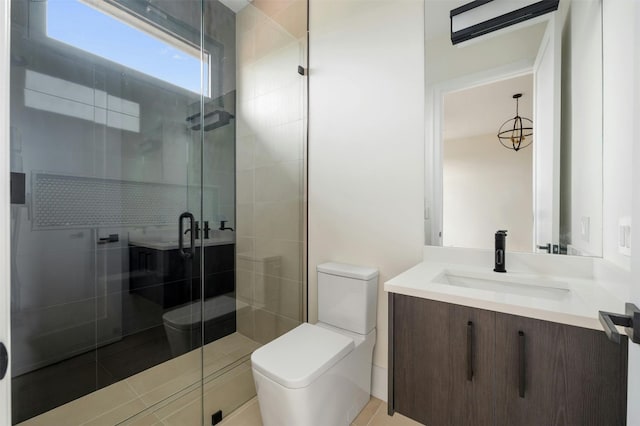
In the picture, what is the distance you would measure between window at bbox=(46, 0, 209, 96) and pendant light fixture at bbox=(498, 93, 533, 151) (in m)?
1.88

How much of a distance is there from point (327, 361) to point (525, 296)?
2.92 ft

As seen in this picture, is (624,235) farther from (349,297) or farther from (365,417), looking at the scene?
(365,417)

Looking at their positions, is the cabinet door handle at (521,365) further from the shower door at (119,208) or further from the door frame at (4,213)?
the shower door at (119,208)

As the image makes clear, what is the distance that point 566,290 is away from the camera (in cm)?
120

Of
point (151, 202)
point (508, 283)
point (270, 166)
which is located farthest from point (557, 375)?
point (151, 202)

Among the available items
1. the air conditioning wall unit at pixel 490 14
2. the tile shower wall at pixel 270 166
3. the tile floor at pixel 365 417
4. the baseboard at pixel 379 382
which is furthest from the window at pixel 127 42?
the baseboard at pixel 379 382

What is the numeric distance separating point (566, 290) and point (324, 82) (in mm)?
1837

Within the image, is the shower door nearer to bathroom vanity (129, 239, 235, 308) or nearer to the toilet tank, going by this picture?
bathroom vanity (129, 239, 235, 308)

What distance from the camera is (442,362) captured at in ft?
3.73

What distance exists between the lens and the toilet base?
1.17 metres

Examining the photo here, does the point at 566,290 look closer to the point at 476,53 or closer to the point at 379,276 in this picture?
the point at 379,276

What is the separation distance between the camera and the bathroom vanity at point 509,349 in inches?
34.7

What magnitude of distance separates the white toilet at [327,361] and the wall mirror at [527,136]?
1.93 ft

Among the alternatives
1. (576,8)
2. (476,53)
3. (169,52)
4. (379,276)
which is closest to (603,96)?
(576,8)
